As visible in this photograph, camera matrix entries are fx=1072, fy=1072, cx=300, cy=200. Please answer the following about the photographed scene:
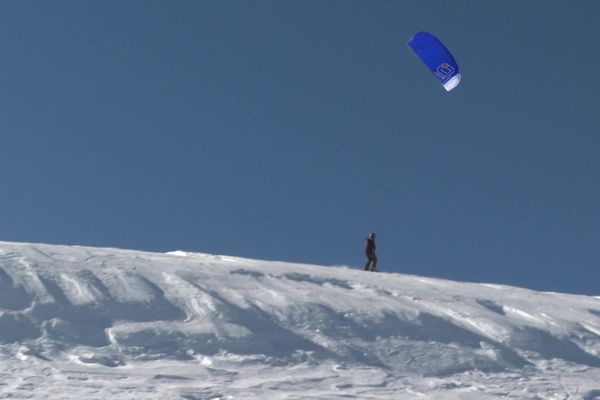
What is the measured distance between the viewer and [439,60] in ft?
77.2

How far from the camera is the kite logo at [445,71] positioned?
924 inches

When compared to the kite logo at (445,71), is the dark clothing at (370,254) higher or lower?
lower

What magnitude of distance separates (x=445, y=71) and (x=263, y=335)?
11.7 metres

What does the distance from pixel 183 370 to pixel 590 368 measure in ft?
16.8

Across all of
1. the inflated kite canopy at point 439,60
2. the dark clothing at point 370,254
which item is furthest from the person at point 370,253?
the inflated kite canopy at point 439,60

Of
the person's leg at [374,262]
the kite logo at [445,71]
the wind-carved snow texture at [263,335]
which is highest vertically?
the kite logo at [445,71]

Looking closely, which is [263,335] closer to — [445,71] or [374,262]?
[374,262]

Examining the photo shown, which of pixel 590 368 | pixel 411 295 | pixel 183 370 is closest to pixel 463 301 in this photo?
pixel 411 295

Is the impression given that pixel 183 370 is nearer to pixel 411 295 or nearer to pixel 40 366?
pixel 40 366

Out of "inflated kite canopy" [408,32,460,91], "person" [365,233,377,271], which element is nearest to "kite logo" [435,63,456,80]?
"inflated kite canopy" [408,32,460,91]

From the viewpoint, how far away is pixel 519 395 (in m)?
12.0

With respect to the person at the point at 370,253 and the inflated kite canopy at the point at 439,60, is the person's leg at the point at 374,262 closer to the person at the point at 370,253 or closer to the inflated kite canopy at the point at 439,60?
the person at the point at 370,253

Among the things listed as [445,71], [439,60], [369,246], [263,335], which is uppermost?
[439,60]

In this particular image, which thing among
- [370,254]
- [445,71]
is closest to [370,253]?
[370,254]
